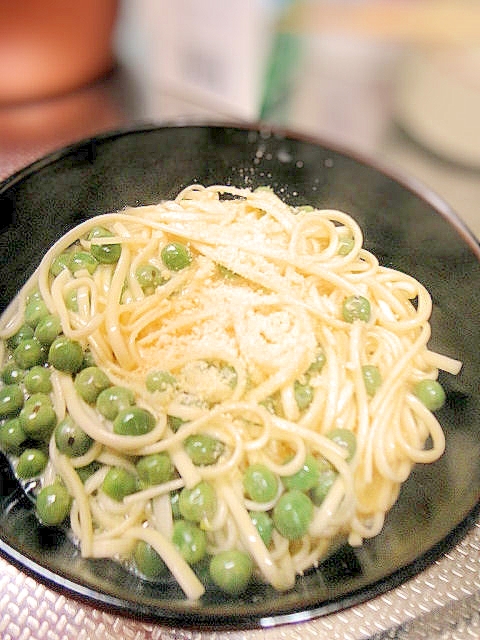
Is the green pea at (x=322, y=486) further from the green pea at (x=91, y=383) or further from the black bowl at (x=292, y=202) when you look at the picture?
the green pea at (x=91, y=383)

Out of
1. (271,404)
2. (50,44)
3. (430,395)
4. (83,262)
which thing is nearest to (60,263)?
(83,262)

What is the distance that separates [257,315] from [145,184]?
17.0 inches

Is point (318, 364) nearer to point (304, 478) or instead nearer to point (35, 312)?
point (304, 478)

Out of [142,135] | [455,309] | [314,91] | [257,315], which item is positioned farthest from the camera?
[314,91]

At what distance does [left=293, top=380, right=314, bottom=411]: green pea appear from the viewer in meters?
1.21

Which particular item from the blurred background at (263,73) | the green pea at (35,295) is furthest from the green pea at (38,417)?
the blurred background at (263,73)

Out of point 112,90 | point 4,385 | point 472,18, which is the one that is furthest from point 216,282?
point 472,18

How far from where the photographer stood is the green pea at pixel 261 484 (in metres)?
1.14

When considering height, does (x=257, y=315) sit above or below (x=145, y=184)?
below

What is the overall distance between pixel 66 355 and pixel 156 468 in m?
0.26

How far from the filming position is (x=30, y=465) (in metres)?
1.19

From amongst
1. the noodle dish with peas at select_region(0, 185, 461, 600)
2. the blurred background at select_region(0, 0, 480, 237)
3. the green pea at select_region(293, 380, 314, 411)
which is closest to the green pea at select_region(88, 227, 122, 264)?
the noodle dish with peas at select_region(0, 185, 461, 600)

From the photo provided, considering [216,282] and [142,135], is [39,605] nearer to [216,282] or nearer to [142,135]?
[216,282]

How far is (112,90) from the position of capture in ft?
→ 8.57
